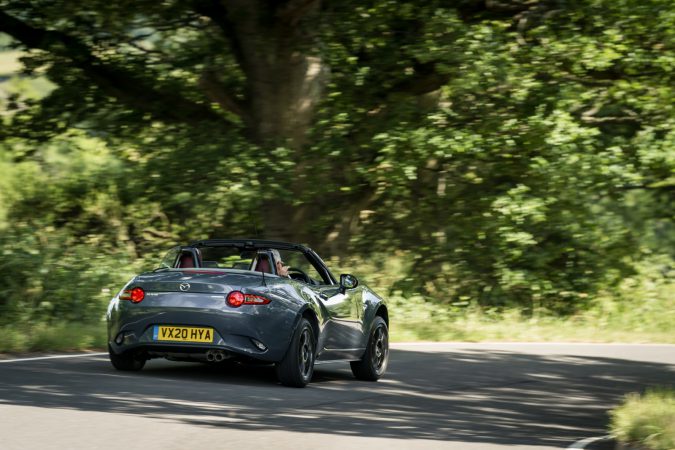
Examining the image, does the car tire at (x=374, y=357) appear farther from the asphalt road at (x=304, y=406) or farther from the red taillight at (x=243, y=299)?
the red taillight at (x=243, y=299)

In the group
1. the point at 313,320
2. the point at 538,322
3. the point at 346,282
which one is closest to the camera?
the point at 313,320

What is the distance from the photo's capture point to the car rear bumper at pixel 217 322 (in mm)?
11359

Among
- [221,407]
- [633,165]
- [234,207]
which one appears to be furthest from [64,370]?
[633,165]

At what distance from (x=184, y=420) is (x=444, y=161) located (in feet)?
49.8

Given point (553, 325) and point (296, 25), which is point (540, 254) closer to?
point (553, 325)

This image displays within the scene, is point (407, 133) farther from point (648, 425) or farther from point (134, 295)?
point (648, 425)

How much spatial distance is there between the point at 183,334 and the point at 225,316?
0.42 meters

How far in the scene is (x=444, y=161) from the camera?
23.7 m

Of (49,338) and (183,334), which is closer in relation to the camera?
(183,334)

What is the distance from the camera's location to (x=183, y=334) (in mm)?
11422

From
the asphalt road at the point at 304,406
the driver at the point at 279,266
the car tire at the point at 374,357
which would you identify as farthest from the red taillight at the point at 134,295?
the car tire at the point at 374,357

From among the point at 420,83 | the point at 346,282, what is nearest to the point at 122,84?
the point at 420,83

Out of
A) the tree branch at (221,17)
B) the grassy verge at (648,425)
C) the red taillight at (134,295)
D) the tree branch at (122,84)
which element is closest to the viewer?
the grassy verge at (648,425)

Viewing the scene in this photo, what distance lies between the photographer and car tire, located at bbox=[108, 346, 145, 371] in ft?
39.7
